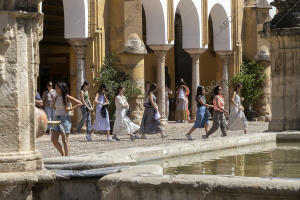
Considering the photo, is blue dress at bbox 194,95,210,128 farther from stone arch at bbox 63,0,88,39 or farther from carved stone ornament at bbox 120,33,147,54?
stone arch at bbox 63,0,88,39

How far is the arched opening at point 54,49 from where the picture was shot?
26.3m

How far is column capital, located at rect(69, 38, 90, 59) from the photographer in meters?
20.9

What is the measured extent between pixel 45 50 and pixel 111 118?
692 centimetres

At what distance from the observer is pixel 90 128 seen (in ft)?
57.2

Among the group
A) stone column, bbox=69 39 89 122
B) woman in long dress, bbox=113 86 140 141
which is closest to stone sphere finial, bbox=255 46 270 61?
stone column, bbox=69 39 89 122

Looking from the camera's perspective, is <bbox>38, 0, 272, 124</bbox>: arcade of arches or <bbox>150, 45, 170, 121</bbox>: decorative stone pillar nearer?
<bbox>38, 0, 272, 124</bbox>: arcade of arches

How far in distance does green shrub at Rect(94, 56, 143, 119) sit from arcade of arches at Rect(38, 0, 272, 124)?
167 millimetres

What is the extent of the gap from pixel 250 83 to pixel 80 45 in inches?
334

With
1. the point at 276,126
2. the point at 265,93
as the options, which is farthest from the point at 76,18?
the point at 265,93

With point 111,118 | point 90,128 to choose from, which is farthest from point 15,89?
point 111,118

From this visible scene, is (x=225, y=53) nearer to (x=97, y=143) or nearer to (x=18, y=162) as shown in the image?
(x=97, y=143)

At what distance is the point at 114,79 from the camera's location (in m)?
21.5

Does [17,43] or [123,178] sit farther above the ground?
[17,43]

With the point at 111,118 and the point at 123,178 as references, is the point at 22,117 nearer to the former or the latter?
the point at 123,178
